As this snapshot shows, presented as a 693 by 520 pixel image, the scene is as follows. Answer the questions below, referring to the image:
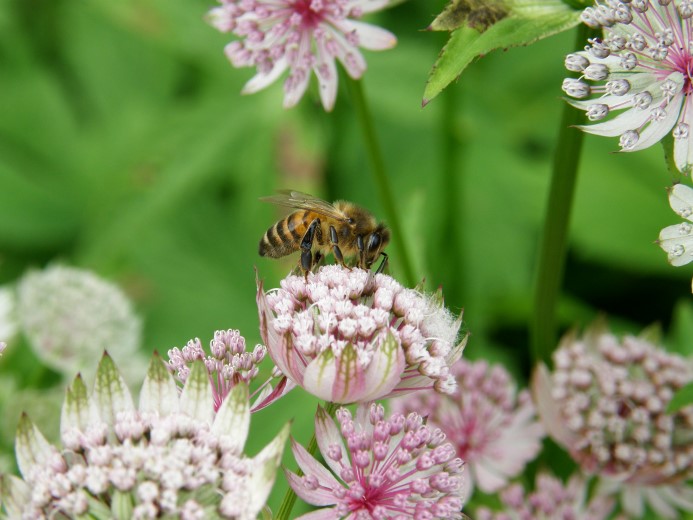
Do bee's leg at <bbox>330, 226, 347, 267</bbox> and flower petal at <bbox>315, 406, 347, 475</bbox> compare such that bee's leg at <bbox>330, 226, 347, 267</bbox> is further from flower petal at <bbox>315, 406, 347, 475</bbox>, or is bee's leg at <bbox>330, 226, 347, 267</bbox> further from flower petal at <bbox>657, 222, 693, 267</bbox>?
flower petal at <bbox>657, 222, 693, 267</bbox>

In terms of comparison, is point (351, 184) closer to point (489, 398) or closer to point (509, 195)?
point (509, 195)

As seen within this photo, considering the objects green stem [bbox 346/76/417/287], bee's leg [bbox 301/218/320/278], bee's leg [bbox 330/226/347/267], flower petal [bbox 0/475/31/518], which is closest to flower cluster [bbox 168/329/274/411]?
flower petal [bbox 0/475/31/518]

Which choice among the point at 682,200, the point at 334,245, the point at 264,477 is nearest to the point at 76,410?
the point at 264,477

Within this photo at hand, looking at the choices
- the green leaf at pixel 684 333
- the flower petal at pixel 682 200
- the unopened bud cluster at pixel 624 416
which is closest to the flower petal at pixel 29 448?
the flower petal at pixel 682 200

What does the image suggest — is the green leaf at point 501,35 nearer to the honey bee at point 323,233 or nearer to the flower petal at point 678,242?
the flower petal at point 678,242

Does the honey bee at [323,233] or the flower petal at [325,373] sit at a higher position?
the honey bee at [323,233]

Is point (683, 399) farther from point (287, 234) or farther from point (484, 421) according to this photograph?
point (287, 234)

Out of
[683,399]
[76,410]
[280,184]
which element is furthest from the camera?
[280,184]
